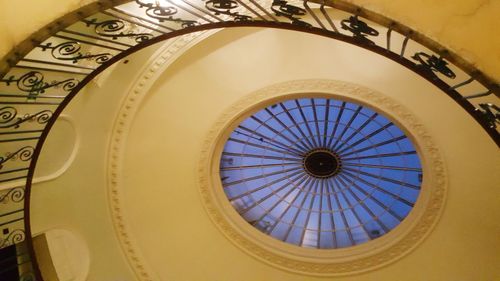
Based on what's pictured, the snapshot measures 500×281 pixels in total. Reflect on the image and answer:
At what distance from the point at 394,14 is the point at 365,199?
17.6ft

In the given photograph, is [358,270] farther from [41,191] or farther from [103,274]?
[41,191]

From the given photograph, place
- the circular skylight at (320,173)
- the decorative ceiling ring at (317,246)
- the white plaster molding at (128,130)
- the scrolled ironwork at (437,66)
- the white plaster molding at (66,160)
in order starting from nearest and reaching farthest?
the scrolled ironwork at (437,66)
the white plaster molding at (66,160)
the white plaster molding at (128,130)
the decorative ceiling ring at (317,246)
the circular skylight at (320,173)

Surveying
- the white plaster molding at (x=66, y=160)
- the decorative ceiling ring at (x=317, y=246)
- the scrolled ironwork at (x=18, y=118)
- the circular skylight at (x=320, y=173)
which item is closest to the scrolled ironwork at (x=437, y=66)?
the scrolled ironwork at (x=18, y=118)

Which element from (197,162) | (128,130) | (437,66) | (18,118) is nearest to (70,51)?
(18,118)

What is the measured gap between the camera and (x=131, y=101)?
5.45 meters

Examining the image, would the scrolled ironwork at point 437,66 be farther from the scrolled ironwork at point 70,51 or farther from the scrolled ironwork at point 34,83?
the scrolled ironwork at point 34,83

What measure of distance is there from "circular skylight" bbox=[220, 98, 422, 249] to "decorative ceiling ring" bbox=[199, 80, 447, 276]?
0.92 feet

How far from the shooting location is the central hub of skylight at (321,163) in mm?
6832

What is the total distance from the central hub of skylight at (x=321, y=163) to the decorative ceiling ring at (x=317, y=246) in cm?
122

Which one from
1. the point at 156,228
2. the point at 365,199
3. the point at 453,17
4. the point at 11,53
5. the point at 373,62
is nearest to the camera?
the point at 453,17

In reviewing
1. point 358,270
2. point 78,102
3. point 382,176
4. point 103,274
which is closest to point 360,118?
point 382,176

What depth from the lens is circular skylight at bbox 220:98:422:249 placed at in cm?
646

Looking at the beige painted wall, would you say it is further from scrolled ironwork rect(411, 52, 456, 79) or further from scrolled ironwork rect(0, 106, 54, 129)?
scrolled ironwork rect(0, 106, 54, 129)

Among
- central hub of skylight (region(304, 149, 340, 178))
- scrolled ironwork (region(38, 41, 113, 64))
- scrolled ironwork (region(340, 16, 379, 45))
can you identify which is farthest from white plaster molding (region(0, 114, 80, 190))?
scrolled ironwork (region(340, 16, 379, 45))
